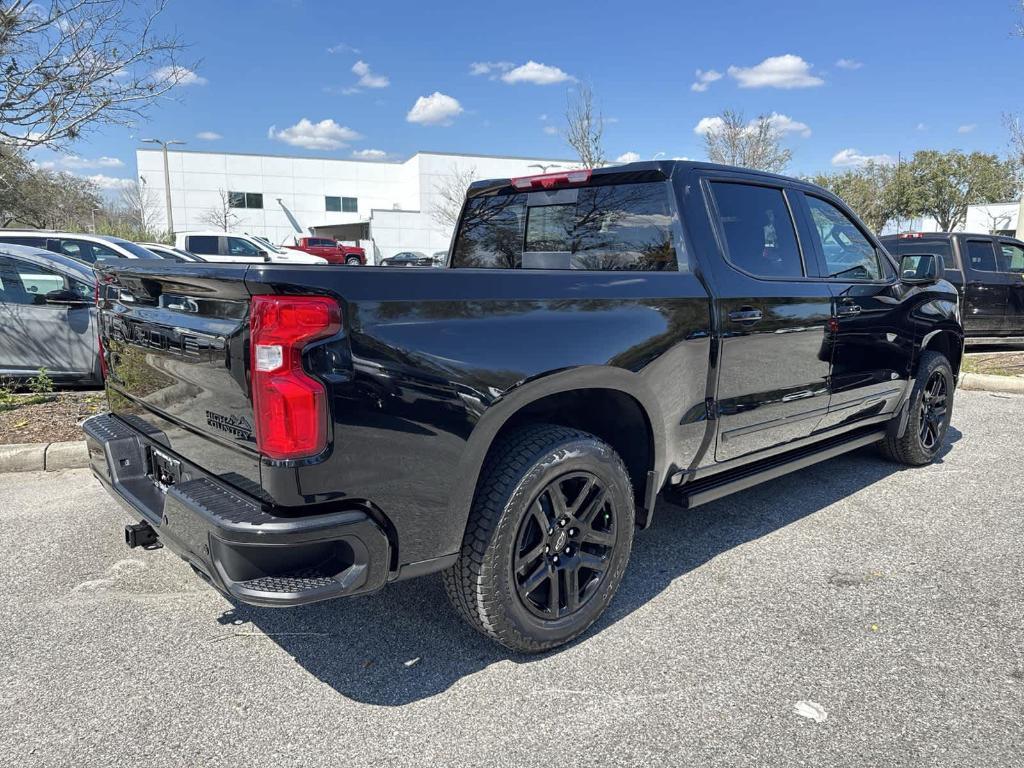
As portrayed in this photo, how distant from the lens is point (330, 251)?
3372 cm

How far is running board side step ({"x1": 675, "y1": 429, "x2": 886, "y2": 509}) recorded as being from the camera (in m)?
3.31

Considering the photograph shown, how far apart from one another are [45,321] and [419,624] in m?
5.59

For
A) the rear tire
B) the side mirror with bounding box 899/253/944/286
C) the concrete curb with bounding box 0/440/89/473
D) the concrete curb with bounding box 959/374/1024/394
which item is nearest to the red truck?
the concrete curb with bounding box 959/374/1024/394

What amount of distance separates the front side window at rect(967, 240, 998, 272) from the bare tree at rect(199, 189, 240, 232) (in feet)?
161

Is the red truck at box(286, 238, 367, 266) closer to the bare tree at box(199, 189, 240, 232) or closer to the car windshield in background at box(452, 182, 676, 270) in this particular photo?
the bare tree at box(199, 189, 240, 232)

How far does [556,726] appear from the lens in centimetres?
232

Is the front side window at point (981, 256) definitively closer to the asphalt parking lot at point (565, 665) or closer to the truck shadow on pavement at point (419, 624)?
the asphalt parking lot at point (565, 665)

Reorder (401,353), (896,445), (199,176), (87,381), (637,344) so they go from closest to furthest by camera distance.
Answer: (401,353) < (637,344) < (896,445) < (87,381) < (199,176)

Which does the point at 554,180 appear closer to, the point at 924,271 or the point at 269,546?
the point at 269,546

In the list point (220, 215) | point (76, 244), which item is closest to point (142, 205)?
point (220, 215)

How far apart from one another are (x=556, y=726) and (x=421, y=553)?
28.6 inches

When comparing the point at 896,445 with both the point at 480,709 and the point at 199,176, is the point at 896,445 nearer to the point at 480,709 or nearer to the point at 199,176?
the point at 480,709

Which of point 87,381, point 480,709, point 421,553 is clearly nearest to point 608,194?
point 421,553

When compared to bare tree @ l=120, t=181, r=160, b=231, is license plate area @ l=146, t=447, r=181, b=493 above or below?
below
